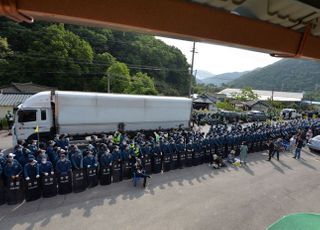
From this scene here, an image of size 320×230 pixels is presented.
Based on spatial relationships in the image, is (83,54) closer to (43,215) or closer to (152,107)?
(152,107)

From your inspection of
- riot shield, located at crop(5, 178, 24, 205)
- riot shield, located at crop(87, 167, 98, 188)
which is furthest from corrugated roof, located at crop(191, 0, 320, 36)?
riot shield, located at crop(5, 178, 24, 205)

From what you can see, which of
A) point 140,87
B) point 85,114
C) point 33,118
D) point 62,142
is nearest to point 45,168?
point 62,142

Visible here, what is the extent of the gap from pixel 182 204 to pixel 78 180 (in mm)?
4012

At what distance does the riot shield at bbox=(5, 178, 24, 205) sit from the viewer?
7844 millimetres

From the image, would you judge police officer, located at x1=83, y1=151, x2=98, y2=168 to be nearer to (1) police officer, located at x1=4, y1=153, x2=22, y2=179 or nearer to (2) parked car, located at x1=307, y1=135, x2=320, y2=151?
(1) police officer, located at x1=4, y1=153, x2=22, y2=179

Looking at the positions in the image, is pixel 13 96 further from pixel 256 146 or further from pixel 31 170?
pixel 256 146

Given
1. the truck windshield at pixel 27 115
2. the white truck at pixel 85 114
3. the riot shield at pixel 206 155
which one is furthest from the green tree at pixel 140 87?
the riot shield at pixel 206 155

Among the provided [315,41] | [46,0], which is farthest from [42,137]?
[315,41]

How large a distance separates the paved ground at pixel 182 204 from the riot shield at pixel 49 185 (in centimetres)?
22

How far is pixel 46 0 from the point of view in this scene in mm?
2477

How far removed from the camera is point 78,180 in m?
9.05

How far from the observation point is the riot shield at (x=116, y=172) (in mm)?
10047

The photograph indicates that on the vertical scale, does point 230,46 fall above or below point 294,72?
below

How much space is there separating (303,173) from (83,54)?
33547mm
